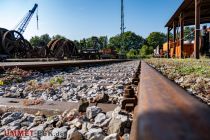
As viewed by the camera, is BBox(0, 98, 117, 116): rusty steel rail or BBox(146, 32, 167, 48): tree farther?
BBox(146, 32, 167, 48): tree

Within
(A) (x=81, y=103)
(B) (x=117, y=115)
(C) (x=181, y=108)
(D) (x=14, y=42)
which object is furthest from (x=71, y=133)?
(D) (x=14, y=42)

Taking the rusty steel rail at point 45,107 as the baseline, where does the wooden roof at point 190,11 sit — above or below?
above

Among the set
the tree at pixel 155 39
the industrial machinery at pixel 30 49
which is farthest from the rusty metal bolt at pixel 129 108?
the tree at pixel 155 39

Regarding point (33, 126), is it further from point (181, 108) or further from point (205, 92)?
point (205, 92)

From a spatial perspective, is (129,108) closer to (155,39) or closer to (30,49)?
(30,49)

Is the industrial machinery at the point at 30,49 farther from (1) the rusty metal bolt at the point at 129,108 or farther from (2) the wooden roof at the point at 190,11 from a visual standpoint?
(1) the rusty metal bolt at the point at 129,108

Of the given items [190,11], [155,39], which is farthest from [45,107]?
[155,39]

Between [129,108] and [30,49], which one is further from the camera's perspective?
[30,49]

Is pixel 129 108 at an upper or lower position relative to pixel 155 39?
lower

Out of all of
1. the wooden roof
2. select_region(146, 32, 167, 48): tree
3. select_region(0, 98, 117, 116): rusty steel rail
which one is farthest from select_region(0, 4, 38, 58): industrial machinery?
select_region(146, 32, 167, 48): tree

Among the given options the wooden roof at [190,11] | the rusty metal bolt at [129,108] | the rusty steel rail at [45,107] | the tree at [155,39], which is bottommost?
the rusty steel rail at [45,107]

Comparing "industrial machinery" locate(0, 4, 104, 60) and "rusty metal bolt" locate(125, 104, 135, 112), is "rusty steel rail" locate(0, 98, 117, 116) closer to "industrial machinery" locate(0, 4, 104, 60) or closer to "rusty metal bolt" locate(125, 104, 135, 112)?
"rusty metal bolt" locate(125, 104, 135, 112)

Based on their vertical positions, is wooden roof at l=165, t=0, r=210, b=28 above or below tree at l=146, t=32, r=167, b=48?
below

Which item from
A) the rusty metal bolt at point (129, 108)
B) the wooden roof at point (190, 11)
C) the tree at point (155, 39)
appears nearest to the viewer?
the rusty metal bolt at point (129, 108)
